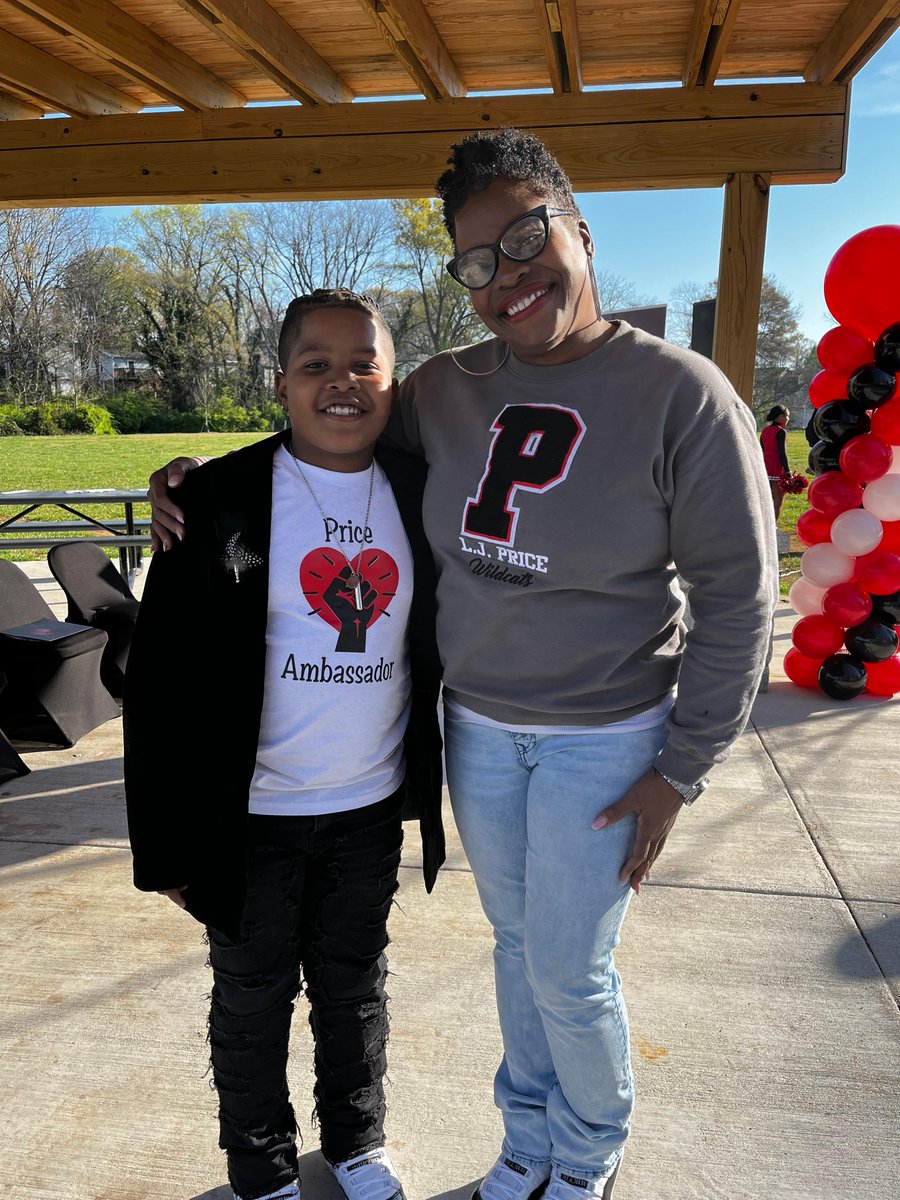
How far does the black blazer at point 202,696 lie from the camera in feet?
5.33

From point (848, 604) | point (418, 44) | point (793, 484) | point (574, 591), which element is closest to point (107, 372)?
point (793, 484)

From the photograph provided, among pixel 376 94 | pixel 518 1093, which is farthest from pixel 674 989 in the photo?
pixel 376 94

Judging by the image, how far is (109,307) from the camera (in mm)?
36500

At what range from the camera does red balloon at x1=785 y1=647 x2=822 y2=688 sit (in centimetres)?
541

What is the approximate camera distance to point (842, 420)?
4926mm

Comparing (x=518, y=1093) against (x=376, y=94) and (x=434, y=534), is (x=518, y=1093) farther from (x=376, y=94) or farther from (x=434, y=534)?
(x=376, y=94)

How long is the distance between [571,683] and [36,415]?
3155 cm

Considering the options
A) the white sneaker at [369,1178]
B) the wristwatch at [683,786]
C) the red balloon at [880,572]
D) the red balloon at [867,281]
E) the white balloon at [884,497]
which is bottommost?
the white sneaker at [369,1178]

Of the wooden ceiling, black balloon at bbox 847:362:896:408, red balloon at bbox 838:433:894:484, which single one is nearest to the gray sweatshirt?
the wooden ceiling

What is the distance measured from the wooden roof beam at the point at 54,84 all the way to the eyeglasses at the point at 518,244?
12.7 ft

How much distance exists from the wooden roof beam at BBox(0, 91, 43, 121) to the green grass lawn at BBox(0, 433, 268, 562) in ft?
34.7

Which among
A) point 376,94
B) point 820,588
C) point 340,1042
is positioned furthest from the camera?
point 820,588

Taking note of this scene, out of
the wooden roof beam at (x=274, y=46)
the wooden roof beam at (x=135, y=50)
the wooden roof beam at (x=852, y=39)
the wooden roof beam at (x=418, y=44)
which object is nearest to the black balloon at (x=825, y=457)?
the wooden roof beam at (x=852, y=39)

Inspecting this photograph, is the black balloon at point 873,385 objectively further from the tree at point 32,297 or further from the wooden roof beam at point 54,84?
the tree at point 32,297
